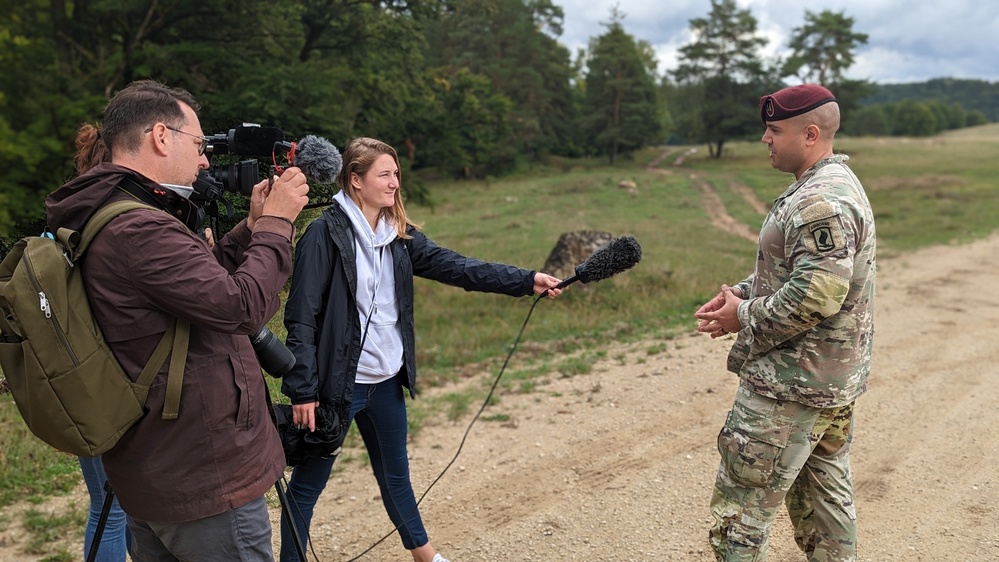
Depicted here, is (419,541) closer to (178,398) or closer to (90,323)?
(178,398)

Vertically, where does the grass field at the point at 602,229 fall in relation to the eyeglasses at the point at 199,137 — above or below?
below

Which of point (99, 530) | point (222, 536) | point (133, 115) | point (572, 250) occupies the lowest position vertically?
point (572, 250)

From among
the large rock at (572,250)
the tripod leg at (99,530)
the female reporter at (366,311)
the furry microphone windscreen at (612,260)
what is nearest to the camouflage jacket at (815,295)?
the furry microphone windscreen at (612,260)

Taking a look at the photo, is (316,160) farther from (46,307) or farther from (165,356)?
(46,307)

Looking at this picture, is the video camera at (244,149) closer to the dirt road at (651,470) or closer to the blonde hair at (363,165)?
the blonde hair at (363,165)

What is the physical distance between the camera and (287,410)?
323cm

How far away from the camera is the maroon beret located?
2902mm

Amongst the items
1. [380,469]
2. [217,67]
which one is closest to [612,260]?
[380,469]

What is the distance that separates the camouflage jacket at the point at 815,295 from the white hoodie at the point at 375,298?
5.37 ft

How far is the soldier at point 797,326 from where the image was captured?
8.99 ft

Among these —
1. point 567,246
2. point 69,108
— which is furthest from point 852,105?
point 69,108

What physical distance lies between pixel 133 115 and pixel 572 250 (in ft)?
33.1

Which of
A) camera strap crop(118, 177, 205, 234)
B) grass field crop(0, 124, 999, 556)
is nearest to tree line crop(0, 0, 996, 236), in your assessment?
camera strap crop(118, 177, 205, 234)

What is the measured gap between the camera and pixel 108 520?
3320mm
